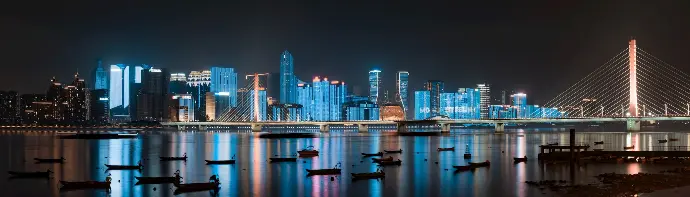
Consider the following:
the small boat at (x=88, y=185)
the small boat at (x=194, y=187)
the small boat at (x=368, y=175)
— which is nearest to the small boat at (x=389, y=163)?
the small boat at (x=368, y=175)

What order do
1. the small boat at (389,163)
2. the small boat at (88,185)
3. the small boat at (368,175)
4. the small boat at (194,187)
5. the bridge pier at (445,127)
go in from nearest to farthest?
1. the small boat at (194,187)
2. the small boat at (88,185)
3. the small boat at (368,175)
4. the small boat at (389,163)
5. the bridge pier at (445,127)

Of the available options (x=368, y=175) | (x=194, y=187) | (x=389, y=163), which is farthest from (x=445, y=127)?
(x=194, y=187)

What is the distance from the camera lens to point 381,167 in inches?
1572

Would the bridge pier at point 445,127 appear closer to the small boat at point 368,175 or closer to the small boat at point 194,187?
the small boat at point 368,175

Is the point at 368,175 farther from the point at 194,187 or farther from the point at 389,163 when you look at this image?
the point at 389,163

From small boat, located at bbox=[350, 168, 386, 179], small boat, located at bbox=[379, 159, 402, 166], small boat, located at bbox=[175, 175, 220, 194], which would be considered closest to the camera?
small boat, located at bbox=[175, 175, 220, 194]

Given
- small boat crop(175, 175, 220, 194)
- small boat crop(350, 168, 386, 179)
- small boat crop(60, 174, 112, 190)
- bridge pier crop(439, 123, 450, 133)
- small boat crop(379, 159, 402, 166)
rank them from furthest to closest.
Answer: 1. bridge pier crop(439, 123, 450, 133)
2. small boat crop(379, 159, 402, 166)
3. small boat crop(350, 168, 386, 179)
4. small boat crop(60, 174, 112, 190)
5. small boat crop(175, 175, 220, 194)

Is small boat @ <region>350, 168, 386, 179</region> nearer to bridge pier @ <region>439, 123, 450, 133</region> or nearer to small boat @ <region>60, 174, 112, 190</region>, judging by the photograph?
small boat @ <region>60, 174, 112, 190</region>

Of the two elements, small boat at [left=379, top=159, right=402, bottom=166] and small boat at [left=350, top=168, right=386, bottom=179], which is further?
small boat at [left=379, top=159, right=402, bottom=166]

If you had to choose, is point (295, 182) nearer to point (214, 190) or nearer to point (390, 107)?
point (214, 190)

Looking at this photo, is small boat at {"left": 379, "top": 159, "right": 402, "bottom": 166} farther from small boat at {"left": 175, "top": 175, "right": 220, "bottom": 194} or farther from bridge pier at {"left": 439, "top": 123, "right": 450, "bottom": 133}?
bridge pier at {"left": 439, "top": 123, "right": 450, "bottom": 133}

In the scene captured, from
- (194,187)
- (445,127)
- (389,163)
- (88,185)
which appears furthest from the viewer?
(445,127)

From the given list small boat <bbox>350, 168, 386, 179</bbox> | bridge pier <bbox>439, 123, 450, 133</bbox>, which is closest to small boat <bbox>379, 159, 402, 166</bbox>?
small boat <bbox>350, 168, 386, 179</bbox>

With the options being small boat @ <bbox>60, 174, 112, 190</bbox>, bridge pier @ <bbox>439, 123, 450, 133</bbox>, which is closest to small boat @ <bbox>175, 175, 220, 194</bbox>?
small boat @ <bbox>60, 174, 112, 190</bbox>
